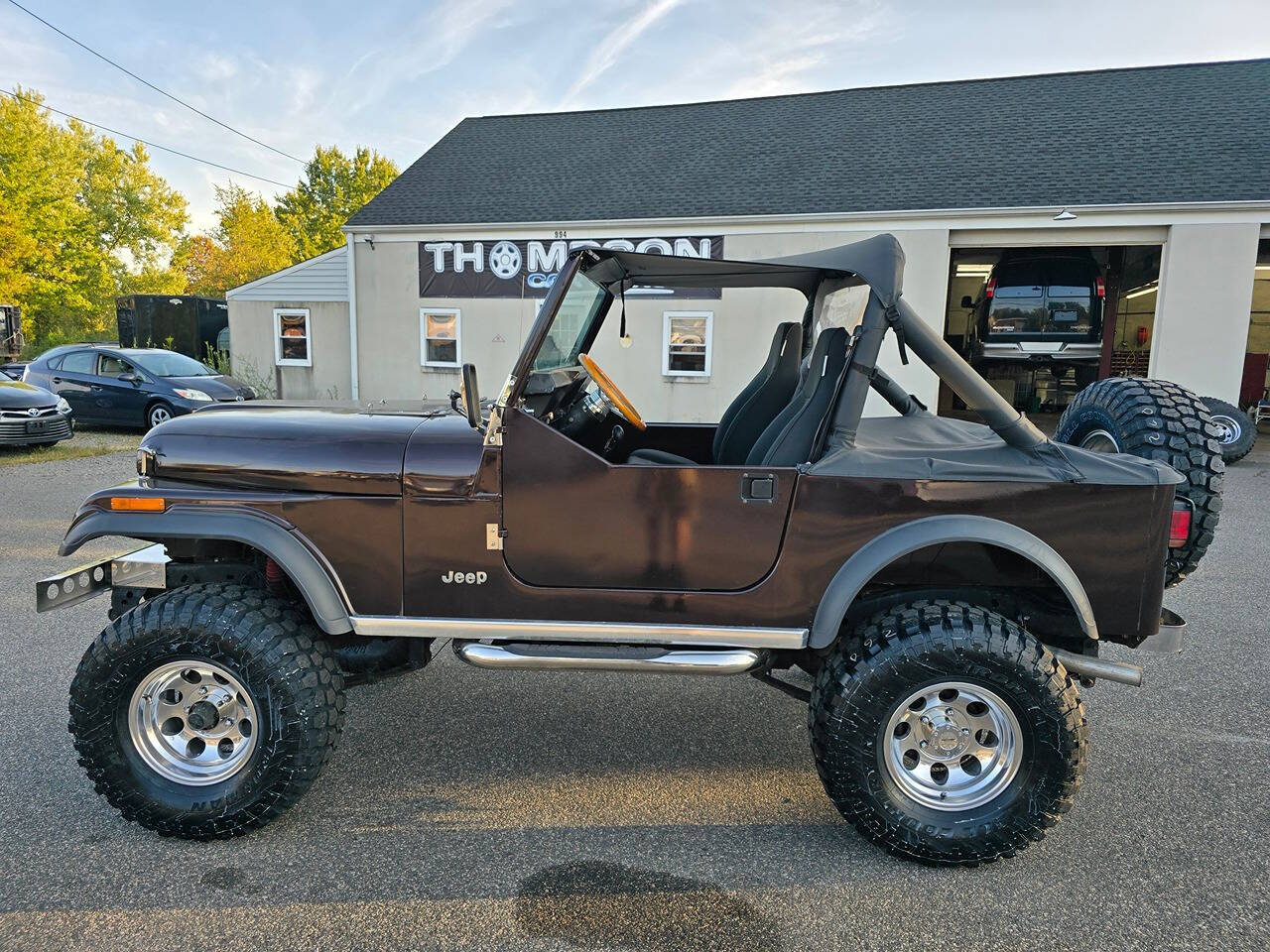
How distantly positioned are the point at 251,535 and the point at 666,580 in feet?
4.56

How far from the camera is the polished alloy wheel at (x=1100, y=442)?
3.21m

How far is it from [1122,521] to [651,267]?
1.85 metres

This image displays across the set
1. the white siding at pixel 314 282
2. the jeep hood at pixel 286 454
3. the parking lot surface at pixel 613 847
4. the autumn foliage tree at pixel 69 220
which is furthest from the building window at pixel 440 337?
the autumn foliage tree at pixel 69 220

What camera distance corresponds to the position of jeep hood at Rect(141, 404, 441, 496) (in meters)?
2.65

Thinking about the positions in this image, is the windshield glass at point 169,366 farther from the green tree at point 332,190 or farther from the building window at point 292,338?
the green tree at point 332,190

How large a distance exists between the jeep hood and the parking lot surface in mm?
1186

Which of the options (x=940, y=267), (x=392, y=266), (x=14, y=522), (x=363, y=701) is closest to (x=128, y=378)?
(x=392, y=266)

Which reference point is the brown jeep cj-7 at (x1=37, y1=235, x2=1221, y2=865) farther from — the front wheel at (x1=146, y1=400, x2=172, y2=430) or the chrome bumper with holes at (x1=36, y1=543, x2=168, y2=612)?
the front wheel at (x1=146, y1=400, x2=172, y2=430)

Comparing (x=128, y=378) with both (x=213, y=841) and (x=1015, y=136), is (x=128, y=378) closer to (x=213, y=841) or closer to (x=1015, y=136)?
(x=213, y=841)

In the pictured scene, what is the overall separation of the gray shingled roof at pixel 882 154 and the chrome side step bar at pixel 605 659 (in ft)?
40.4

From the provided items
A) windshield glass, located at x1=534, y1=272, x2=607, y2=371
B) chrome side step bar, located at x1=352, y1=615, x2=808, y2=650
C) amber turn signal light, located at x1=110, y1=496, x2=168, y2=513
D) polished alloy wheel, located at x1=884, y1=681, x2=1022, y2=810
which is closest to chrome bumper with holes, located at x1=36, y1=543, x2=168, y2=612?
amber turn signal light, located at x1=110, y1=496, x2=168, y2=513

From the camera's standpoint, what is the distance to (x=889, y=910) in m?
2.32

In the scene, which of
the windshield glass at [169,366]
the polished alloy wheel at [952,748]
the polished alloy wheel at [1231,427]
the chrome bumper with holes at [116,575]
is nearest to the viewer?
the polished alloy wheel at [952,748]

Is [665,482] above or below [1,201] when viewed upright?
below
